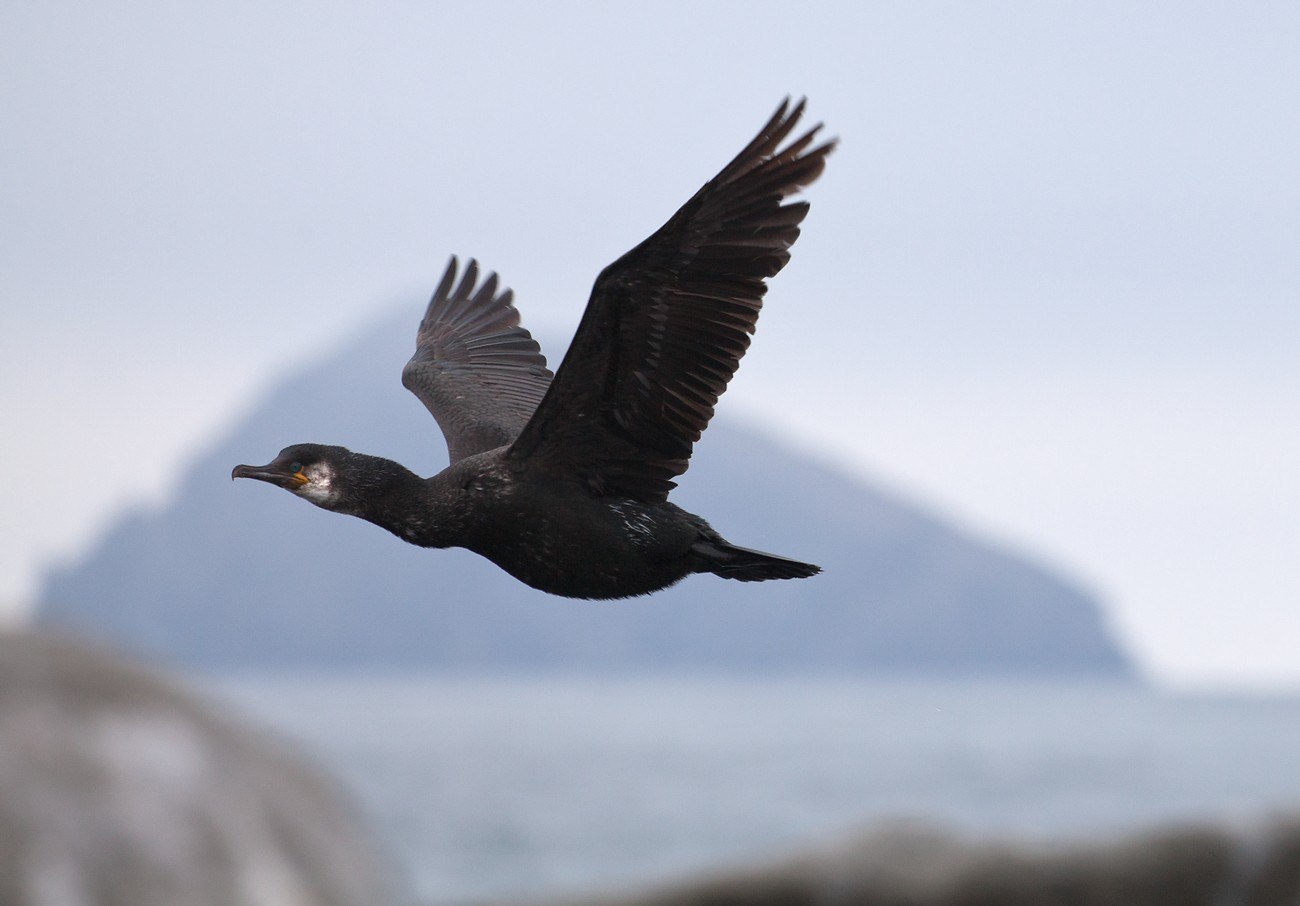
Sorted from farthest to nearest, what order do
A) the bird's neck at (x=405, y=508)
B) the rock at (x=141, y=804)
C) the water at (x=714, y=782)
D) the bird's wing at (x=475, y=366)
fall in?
1. the water at (x=714, y=782)
2. the rock at (x=141, y=804)
3. the bird's wing at (x=475, y=366)
4. the bird's neck at (x=405, y=508)

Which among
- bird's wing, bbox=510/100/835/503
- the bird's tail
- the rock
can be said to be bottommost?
the rock

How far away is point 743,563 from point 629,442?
53 cm

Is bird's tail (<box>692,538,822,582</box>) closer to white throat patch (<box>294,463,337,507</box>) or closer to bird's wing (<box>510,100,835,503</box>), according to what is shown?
bird's wing (<box>510,100,835,503</box>)

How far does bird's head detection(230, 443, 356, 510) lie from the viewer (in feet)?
12.6

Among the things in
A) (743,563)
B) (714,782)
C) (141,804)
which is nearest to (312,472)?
(743,563)

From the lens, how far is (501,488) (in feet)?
14.2

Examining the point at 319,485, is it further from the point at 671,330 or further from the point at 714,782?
the point at 714,782

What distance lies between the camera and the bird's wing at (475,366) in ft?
20.4

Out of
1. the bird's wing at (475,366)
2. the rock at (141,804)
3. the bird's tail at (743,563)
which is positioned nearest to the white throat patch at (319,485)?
the bird's tail at (743,563)

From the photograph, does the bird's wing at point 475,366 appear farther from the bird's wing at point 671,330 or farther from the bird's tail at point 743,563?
the bird's tail at point 743,563

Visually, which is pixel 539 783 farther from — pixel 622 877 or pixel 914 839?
pixel 914 839

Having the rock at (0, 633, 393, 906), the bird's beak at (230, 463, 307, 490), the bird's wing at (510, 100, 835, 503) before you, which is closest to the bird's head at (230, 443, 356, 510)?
the bird's beak at (230, 463, 307, 490)

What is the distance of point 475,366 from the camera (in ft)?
23.7

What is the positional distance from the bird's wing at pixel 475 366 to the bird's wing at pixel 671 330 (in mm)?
1294
